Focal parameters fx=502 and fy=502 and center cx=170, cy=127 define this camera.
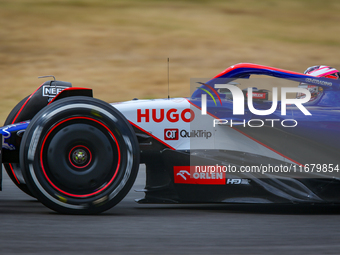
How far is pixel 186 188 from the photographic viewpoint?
3902mm

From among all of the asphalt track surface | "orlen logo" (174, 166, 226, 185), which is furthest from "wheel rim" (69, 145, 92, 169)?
"orlen logo" (174, 166, 226, 185)

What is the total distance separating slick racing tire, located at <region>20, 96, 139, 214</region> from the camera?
3559 mm

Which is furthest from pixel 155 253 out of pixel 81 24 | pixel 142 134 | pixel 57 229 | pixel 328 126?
pixel 81 24

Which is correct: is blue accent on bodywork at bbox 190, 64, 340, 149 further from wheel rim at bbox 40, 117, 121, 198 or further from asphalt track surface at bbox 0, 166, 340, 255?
wheel rim at bbox 40, 117, 121, 198

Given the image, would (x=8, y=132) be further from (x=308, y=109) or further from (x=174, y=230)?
(x=308, y=109)

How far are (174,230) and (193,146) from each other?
949 millimetres

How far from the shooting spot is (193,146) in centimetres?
397

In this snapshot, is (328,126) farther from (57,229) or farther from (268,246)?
(57,229)

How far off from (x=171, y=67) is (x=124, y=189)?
9.31 m

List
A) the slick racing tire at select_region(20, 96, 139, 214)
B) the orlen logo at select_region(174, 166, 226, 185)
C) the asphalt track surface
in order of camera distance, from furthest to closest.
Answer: the orlen logo at select_region(174, 166, 226, 185) < the slick racing tire at select_region(20, 96, 139, 214) < the asphalt track surface

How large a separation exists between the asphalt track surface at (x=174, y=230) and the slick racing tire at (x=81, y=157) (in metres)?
0.14

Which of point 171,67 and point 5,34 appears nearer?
point 171,67

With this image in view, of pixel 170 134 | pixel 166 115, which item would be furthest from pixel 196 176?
pixel 166 115

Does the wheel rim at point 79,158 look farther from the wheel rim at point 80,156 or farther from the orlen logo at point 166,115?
the orlen logo at point 166,115
